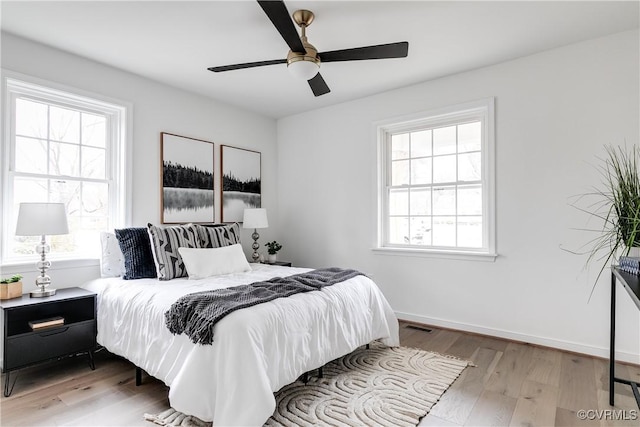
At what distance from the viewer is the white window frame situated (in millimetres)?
2691

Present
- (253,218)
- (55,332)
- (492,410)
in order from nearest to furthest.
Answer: (492,410), (55,332), (253,218)

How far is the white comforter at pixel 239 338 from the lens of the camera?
1.78 metres

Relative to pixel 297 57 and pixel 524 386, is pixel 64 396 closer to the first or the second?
pixel 297 57

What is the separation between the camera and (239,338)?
1.81 metres

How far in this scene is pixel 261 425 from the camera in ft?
5.81

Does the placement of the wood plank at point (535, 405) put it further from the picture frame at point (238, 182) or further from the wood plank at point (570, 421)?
the picture frame at point (238, 182)

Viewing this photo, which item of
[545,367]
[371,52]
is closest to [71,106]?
[371,52]

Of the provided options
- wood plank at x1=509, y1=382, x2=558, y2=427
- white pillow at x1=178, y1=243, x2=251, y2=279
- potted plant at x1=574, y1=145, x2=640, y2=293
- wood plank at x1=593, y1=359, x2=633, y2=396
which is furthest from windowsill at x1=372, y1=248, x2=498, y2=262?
white pillow at x1=178, y1=243, x2=251, y2=279

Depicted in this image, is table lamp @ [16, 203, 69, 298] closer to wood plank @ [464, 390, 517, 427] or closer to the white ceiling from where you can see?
the white ceiling

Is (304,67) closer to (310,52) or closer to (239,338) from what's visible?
(310,52)

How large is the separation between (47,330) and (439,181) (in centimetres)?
368

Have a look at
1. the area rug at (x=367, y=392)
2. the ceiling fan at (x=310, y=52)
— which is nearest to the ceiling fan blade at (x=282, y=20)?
the ceiling fan at (x=310, y=52)

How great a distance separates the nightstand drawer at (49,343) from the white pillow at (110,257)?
48 centimetres

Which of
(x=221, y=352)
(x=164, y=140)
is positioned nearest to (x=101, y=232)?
(x=164, y=140)
